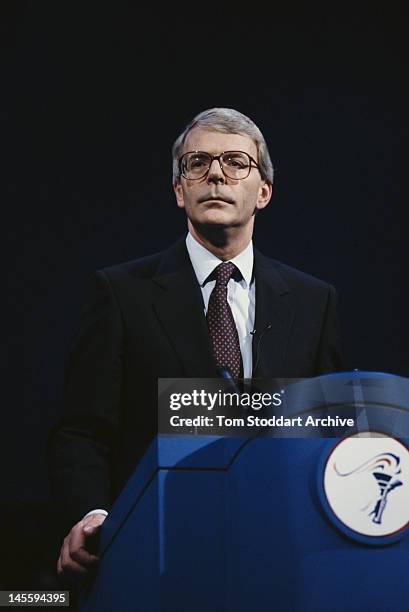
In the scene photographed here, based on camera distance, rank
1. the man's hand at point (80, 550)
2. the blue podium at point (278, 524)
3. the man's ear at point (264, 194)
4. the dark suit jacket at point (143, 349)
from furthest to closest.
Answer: the man's ear at point (264, 194)
the dark suit jacket at point (143, 349)
the man's hand at point (80, 550)
the blue podium at point (278, 524)

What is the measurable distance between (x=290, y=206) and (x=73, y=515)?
4.11 feet

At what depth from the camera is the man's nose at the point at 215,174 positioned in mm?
2111

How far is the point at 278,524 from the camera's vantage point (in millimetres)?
1007

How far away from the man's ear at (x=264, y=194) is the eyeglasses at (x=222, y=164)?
4.0 inches

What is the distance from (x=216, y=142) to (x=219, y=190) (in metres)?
0.13

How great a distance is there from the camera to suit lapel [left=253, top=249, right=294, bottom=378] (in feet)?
6.28

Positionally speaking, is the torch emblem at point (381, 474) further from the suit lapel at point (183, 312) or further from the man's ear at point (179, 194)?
the man's ear at point (179, 194)

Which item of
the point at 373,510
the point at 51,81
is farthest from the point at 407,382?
the point at 51,81

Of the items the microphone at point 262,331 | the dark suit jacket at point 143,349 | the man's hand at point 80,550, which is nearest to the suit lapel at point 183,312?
the dark suit jacket at point 143,349

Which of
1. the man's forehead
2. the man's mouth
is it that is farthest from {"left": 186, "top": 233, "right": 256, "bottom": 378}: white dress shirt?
the man's forehead

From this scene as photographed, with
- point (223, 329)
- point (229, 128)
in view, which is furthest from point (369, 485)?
point (229, 128)

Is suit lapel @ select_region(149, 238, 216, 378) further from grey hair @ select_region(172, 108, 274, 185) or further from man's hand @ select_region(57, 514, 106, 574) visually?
man's hand @ select_region(57, 514, 106, 574)

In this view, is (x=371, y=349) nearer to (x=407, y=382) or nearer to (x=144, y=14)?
(x=144, y=14)

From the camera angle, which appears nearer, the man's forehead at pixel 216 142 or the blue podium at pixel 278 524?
the blue podium at pixel 278 524
